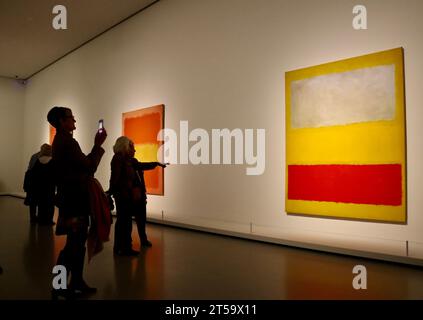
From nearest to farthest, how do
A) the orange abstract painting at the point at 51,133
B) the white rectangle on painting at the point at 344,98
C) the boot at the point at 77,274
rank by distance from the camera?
the boot at the point at 77,274
the white rectangle on painting at the point at 344,98
the orange abstract painting at the point at 51,133

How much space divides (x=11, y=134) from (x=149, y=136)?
32.1ft

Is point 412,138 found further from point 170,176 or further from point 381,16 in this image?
point 170,176

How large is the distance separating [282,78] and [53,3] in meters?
5.54

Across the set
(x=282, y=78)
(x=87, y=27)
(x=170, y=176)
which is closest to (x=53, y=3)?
(x=87, y=27)

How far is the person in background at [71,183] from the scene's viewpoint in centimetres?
270

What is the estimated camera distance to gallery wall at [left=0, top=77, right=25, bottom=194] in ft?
47.9

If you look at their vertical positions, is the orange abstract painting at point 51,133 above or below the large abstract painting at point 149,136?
above

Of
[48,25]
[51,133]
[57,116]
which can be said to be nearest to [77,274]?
[57,116]

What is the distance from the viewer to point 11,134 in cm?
1477

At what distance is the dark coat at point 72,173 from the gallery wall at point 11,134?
44.7ft

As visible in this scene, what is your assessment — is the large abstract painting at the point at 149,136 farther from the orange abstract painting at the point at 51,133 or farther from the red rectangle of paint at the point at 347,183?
the orange abstract painting at the point at 51,133

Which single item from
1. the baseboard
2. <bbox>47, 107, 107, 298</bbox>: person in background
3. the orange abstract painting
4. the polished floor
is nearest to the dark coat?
<bbox>47, 107, 107, 298</bbox>: person in background

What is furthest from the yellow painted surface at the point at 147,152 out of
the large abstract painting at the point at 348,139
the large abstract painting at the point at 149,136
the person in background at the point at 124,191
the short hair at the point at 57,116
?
the short hair at the point at 57,116

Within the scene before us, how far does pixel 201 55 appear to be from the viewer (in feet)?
21.4
